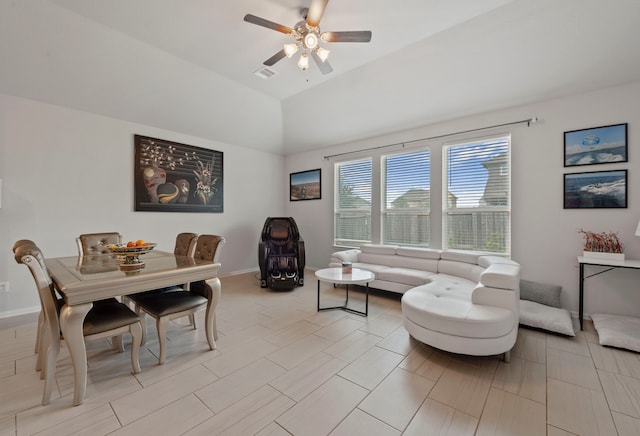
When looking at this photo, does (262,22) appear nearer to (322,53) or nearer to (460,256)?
(322,53)

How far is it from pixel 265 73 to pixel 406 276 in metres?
3.51

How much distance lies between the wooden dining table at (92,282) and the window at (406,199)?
335 cm

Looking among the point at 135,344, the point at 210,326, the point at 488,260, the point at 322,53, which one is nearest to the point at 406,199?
the point at 488,260

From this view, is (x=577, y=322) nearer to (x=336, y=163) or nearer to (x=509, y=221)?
(x=509, y=221)

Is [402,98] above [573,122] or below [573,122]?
above

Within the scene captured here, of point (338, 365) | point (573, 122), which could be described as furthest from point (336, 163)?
point (338, 365)

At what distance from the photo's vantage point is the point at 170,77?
12.2ft

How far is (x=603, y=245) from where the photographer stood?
2.93 m

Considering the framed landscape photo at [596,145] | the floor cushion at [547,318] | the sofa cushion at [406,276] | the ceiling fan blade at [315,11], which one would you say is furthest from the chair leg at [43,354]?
the framed landscape photo at [596,145]

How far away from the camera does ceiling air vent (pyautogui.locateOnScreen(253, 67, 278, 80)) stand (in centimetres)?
374

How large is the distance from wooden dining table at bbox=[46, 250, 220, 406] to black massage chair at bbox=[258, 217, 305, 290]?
6.37ft

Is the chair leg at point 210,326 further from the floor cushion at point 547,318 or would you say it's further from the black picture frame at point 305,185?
the black picture frame at point 305,185

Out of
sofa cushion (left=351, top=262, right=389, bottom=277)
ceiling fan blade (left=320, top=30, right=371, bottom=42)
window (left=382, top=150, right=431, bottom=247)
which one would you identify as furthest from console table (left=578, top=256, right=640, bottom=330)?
ceiling fan blade (left=320, top=30, right=371, bottom=42)

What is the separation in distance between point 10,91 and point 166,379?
3904 mm
